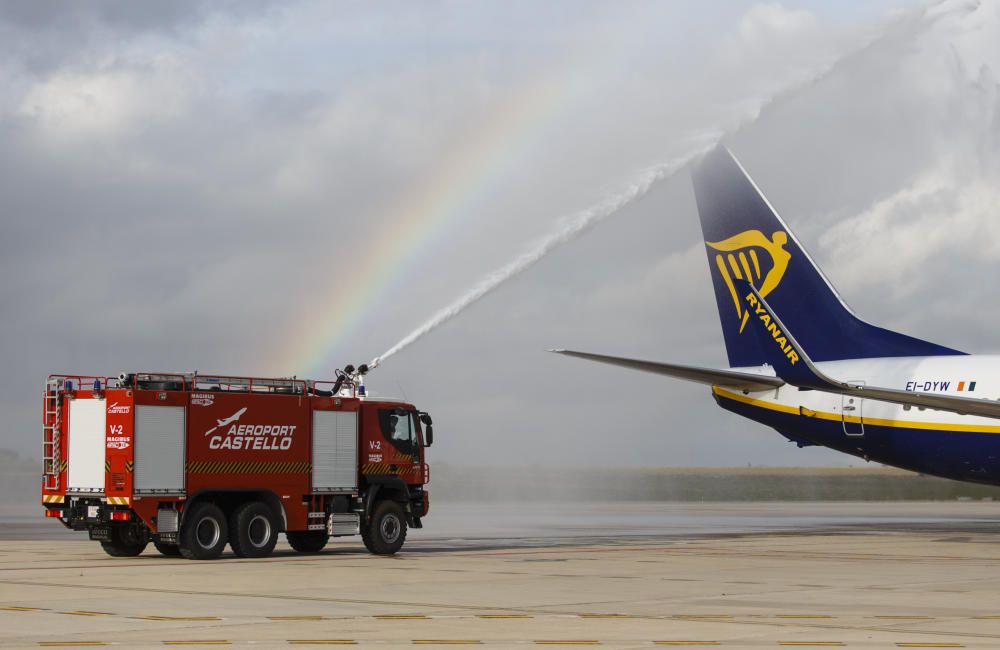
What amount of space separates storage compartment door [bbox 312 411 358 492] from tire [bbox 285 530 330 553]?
137cm

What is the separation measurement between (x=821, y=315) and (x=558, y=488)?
31.3 meters

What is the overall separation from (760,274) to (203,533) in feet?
67.5

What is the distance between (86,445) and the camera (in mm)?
28000

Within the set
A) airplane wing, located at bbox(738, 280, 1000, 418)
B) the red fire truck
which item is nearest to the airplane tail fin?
airplane wing, located at bbox(738, 280, 1000, 418)

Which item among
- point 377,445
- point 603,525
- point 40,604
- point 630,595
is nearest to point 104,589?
point 40,604

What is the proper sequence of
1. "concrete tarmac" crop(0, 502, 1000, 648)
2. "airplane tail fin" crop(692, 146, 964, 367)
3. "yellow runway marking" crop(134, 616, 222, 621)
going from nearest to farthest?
"concrete tarmac" crop(0, 502, 1000, 648) → "yellow runway marking" crop(134, 616, 222, 621) → "airplane tail fin" crop(692, 146, 964, 367)

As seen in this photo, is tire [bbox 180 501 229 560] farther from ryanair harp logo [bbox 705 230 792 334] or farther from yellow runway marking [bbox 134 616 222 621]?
ryanair harp logo [bbox 705 230 792 334]

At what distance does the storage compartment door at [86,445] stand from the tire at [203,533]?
1.92 metres

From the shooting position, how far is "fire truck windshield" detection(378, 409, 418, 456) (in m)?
31.1

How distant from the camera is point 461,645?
1417cm

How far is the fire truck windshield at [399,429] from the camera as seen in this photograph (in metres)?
31.1

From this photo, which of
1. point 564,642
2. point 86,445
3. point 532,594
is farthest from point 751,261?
point 564,642

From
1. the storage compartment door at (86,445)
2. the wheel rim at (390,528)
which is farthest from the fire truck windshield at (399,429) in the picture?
the storage compartment door at (86,445)

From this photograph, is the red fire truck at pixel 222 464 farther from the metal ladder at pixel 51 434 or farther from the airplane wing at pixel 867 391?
the airplane wing at pixel 867 391
